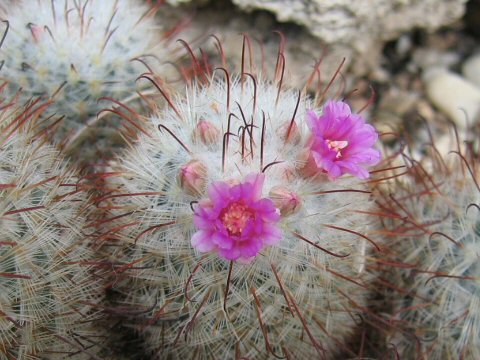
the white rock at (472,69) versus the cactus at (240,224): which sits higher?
the white rock at (472,69)

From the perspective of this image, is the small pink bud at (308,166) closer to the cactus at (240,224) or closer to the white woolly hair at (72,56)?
the cactus at (240,224)

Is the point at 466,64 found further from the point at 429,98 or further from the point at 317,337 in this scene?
the point at 317,337

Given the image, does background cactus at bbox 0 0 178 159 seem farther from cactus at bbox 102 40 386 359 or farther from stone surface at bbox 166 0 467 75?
stone surface at bbox 166 0 467 75

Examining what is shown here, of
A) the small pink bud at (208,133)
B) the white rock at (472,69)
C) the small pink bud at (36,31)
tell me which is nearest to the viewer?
the small pink bud at (208,133)

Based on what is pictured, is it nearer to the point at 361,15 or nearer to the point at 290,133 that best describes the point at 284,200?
the point at 290,133

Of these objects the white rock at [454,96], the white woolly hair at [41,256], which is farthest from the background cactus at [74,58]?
the white rock at [454,96]

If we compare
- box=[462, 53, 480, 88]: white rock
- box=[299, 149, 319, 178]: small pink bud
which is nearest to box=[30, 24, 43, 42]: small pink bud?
box=[299, 149, 319, 178]: small pink bud
